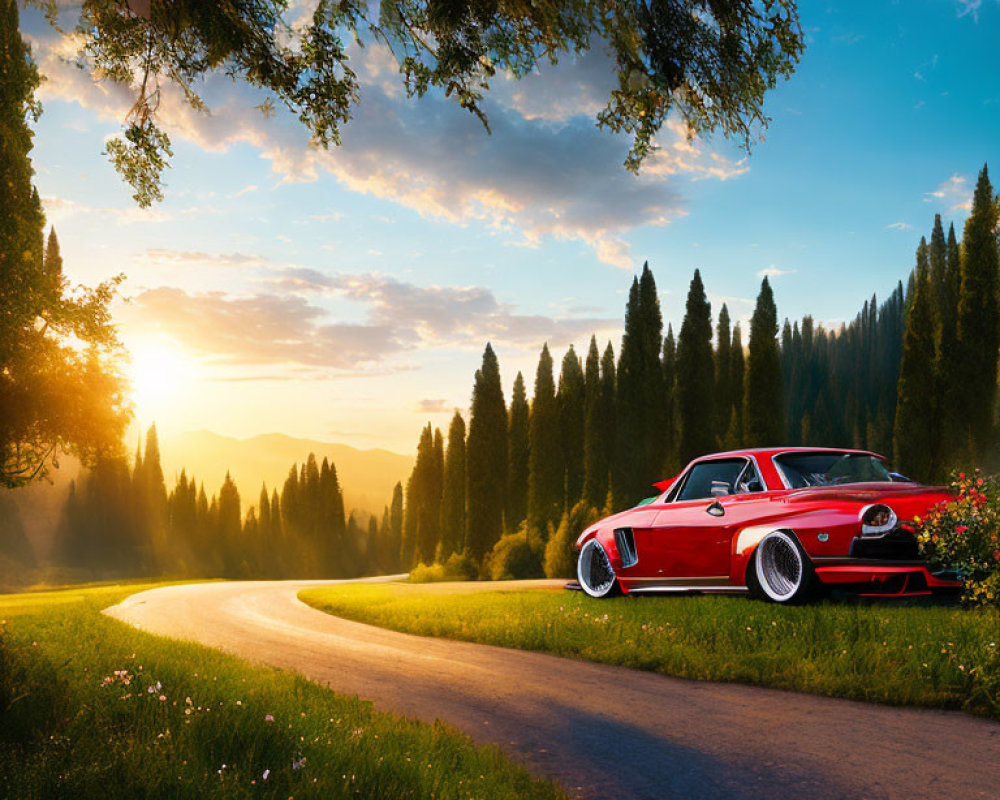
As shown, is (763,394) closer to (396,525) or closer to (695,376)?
(695,376)

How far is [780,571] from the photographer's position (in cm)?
859

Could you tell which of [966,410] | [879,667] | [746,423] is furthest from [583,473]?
[879,667]

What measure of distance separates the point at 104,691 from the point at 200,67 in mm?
6081

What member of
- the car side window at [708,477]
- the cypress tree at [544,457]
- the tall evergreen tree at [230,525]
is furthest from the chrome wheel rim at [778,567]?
the tall evergreen tree at [230,525]

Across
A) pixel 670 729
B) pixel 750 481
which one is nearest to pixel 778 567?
pixel 750 481

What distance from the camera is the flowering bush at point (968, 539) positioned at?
7.29m

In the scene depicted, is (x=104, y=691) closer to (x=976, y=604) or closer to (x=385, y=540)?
(x=976, y=604)

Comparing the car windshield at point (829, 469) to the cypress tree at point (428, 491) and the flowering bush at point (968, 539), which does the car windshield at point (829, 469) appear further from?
the cypress tree at point (428, 491)

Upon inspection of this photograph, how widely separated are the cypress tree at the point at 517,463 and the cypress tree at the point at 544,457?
121cm

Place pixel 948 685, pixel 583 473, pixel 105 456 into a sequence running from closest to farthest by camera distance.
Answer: pixel 948 685
pixel 105 456
pixel 583 473

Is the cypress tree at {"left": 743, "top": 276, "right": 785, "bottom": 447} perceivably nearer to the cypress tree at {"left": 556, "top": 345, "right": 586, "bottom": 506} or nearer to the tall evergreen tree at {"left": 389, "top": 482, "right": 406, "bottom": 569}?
the cypress tree at {"left": 556, "top": 345, "right": 586, "bottom": 506}

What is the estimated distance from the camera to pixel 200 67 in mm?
7660

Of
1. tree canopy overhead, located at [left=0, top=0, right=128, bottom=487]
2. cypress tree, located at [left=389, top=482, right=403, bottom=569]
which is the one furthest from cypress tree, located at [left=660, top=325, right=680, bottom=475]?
cypress tree, located at [left=389, top=482, right=403, bottom=569]

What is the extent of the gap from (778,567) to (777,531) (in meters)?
0.58
